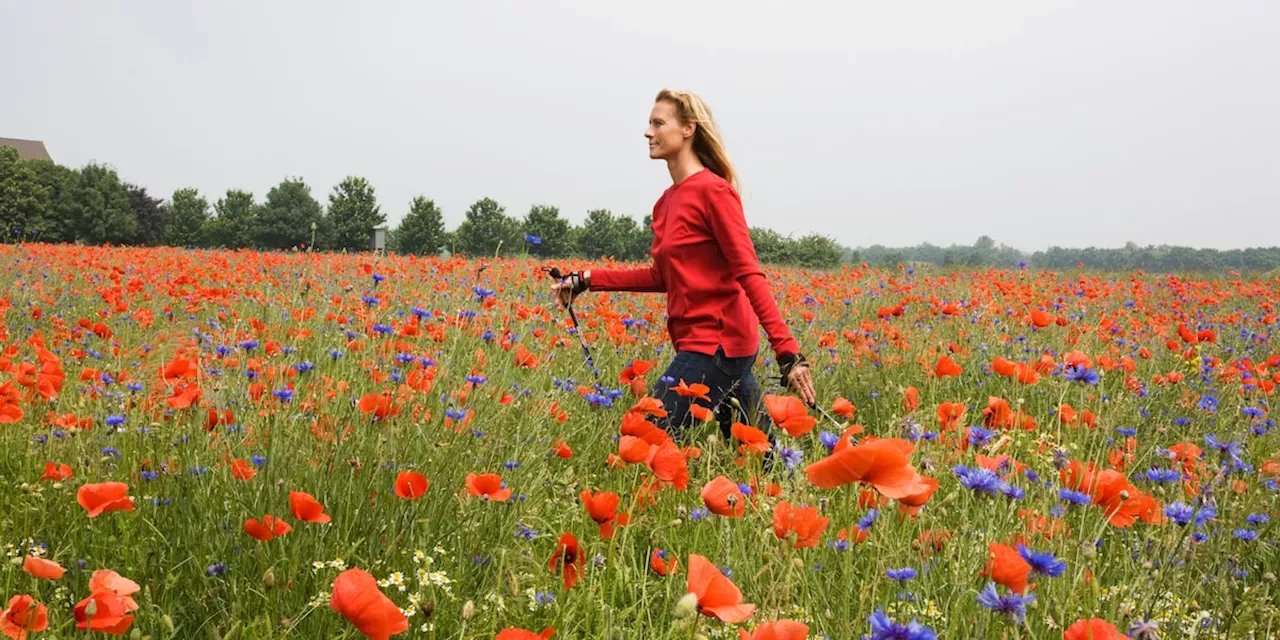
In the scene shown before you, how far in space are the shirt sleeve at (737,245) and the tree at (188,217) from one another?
62352 mm

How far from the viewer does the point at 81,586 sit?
1.73 meters

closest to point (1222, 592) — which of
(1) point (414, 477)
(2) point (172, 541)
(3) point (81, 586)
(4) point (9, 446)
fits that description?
(1) point (414, 477)

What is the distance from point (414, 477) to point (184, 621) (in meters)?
0.62

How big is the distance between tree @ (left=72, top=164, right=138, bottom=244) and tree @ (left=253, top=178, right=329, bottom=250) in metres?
9.34

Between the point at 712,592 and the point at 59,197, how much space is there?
185 feet

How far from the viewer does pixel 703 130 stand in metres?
3.41

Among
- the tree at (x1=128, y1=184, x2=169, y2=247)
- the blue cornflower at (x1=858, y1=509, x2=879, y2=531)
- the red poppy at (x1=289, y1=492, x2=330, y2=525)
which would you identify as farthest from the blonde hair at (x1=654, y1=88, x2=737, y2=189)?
the tree at (x1=128, y1=184, x2=169, y2=247)

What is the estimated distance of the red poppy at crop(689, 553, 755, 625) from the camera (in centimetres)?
101

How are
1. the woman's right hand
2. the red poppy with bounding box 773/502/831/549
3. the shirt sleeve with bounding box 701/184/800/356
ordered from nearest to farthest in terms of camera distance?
the red poppy with bounding box 773/502/831/549 → the shirt sleeve with bounding box 701/184/800/356 → the woman's right hand

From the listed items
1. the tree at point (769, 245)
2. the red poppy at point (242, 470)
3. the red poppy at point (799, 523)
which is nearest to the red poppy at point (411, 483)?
the red poppy at point (242, 470)

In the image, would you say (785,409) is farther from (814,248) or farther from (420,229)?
(420,229)

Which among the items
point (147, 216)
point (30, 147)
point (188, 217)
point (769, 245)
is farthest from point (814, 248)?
point (30, 147)

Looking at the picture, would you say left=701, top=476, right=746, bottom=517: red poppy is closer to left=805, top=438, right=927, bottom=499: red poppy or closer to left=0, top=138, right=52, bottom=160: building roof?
left=805, top=438, right=927, bottom=499: red poppy

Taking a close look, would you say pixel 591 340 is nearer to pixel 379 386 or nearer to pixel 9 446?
pixel 379 386
